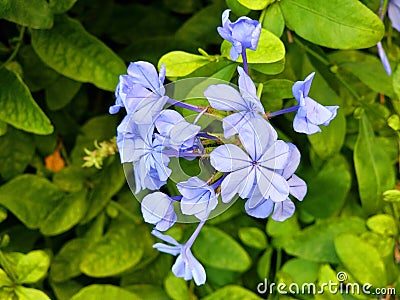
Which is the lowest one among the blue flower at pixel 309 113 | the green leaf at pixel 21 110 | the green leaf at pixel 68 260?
the green leaf at pixel 68 260

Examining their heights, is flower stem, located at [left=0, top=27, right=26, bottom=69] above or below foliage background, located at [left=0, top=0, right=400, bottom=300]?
above

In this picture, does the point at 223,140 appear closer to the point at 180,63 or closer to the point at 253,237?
the point at 180,63

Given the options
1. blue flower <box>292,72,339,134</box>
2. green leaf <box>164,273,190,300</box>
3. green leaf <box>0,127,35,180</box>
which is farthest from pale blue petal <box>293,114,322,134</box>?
green leaf <box>0,127,35,180</box>

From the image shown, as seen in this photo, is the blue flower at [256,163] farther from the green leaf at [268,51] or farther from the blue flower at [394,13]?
the blue flower at [394,13]

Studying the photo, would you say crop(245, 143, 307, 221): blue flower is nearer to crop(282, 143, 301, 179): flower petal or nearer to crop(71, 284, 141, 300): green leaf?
crop(282, 143, 301, 179): flower petal

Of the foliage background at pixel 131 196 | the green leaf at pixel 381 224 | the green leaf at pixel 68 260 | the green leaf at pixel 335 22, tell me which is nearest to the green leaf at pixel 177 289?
the foliage background at pixel 131 196

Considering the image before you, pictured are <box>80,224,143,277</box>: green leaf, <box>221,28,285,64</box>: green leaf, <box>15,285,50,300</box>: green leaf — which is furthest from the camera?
<box>80,224,143,277</box>: green leaf
